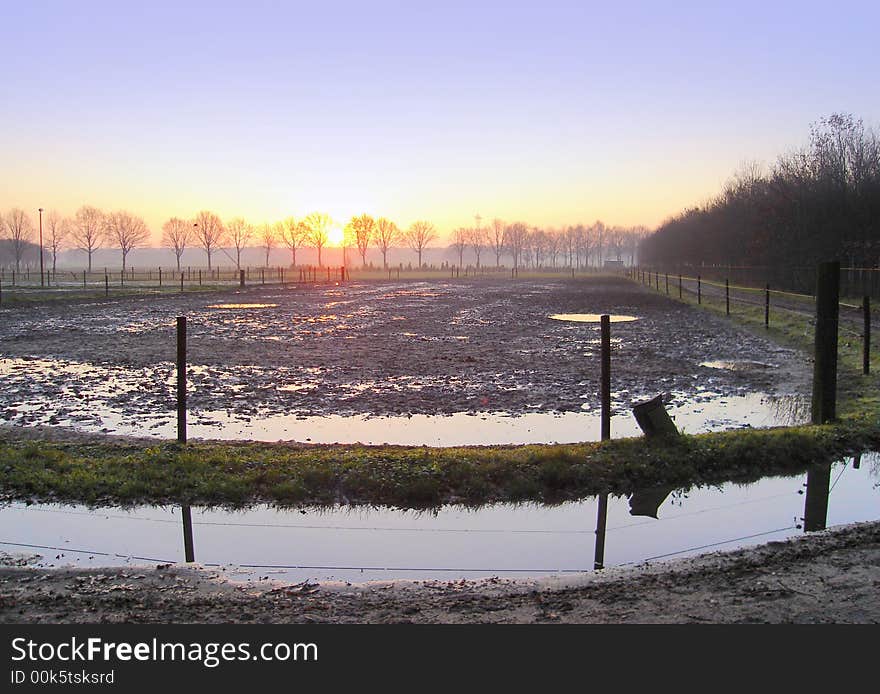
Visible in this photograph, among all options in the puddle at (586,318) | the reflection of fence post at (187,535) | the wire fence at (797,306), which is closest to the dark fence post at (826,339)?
the wire fence at (797,306)

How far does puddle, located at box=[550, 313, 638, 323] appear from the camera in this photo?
100 feet

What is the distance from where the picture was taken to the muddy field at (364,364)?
510 inches

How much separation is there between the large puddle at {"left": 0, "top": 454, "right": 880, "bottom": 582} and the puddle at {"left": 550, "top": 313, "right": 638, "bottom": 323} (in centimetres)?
2260

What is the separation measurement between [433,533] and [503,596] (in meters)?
1.79

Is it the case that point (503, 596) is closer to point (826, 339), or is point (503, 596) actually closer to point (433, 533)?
point (433, 533)

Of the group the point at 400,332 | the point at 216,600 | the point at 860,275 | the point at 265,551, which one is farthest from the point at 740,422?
the point at 860,275

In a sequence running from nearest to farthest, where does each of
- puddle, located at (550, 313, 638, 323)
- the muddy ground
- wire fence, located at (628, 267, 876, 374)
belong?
1. the muddy ground
2. wire fence, located at (628, 267, 876, 374)
3. puddle, located at (550, 313, 638, 323)

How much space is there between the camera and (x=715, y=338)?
77.6 feet

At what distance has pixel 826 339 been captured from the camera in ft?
32.8

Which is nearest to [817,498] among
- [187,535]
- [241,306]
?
[187,535]

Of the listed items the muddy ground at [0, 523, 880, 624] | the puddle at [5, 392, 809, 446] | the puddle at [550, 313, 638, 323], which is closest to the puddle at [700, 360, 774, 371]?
the puddle at [5, 392, 809, 446]

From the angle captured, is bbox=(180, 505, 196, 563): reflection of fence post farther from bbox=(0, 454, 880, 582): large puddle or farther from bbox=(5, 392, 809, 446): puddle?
bbox=(5, 392, 809, 446): puddle

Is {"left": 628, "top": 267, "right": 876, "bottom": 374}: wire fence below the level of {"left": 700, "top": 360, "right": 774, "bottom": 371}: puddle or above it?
above

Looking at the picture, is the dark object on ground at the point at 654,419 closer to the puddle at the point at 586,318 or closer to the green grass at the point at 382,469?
the green grass at the point at 382,469
